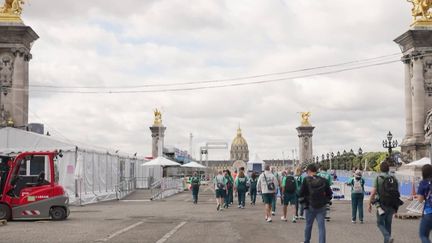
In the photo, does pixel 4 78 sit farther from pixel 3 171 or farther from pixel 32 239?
pixel 32 239

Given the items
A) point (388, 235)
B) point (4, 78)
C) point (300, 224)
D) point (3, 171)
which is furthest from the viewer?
point (4, 78)

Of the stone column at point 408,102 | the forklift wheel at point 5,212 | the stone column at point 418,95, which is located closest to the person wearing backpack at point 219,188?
the forklift wheel at point 5,212

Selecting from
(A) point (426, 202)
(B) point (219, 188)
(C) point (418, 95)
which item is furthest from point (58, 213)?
(C) point (418, 95)

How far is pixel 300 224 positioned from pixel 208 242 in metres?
5.78

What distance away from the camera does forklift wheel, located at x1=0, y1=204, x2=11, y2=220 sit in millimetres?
20047

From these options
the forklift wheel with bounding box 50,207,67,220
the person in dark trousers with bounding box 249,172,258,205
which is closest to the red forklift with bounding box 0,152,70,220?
the forklift wheel with bounding box 50,207,67,220

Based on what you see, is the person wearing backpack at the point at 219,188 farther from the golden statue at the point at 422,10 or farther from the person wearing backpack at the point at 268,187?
the golden statue at the point at 422,10

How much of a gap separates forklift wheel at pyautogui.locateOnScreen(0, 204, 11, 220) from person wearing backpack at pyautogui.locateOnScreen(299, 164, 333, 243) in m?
11.3

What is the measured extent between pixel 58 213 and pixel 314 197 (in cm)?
1140

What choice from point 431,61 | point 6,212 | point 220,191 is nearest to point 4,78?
point 220,191

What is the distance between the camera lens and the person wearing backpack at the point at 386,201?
39.5 ft

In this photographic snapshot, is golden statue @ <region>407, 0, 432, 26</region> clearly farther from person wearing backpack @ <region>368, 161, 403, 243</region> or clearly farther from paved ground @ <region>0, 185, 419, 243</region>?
person wearing backpack @ <region>368, 161, 403, 243</region>

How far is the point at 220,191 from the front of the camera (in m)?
27.2

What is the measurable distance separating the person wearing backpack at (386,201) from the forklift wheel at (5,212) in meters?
12.2
